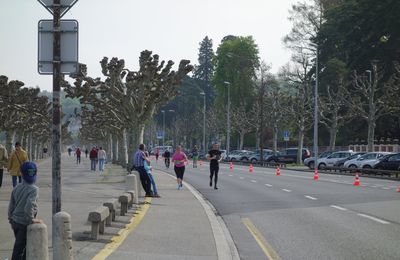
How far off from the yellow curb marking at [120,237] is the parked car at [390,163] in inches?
1123

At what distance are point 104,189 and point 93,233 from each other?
13.4m

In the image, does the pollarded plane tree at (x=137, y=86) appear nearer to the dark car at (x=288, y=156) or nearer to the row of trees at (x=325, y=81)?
the row of trees at (x=325, y=81)

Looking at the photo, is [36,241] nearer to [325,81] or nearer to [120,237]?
[120,237]

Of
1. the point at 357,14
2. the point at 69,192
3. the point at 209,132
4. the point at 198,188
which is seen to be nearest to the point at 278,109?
the point at 357,14

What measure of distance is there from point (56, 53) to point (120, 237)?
12.3 feet

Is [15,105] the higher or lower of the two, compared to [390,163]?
higher

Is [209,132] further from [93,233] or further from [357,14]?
[93,233]

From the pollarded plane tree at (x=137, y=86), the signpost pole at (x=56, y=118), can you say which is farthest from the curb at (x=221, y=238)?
the pollarded plane tree at (x=137, y=86)

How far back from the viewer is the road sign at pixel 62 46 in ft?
30.0

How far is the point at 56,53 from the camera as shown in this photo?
9.16m

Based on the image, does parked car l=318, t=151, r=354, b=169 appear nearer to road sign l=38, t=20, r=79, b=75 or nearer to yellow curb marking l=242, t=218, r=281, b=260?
yellow curb marking l=242, t=218, r=281, b=260

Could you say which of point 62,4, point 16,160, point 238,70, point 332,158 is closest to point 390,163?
point 332,158

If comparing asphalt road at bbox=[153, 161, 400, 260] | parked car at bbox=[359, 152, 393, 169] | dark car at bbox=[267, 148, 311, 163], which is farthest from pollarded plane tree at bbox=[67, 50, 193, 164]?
dark car at bbox=[267, 148, 311, 163]

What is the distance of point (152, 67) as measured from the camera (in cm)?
3331
